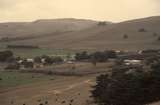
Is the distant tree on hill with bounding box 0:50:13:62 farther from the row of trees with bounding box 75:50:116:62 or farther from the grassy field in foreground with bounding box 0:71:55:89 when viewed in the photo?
the grassy field in foreground with bounding box 0:71:55:89

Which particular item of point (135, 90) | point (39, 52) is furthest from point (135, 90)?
point (39, 52)

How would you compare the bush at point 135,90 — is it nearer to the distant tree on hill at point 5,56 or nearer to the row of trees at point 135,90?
the row of trees at point 135,90

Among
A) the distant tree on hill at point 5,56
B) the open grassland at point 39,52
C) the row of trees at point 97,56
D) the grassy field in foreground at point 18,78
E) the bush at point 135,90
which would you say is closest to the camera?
the bush at point 135,90

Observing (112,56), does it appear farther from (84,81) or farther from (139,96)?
(139,96)

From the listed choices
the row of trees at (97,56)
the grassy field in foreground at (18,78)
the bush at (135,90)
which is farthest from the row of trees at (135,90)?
the row of trees at (97,56)

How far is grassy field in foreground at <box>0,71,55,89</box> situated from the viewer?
9394 centimetres

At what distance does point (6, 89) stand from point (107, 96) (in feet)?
135

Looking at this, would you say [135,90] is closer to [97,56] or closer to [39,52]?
[97,56]

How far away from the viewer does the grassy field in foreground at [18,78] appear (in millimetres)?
93938

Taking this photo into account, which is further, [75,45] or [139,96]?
[75,45]

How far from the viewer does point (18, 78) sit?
10038 centimetres

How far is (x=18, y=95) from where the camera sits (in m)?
80.6

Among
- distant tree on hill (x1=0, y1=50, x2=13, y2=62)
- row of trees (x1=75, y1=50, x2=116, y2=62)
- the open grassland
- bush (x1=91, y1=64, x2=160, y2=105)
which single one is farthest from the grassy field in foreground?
bush (x1=91, y1=64, x2=160, y2=105)

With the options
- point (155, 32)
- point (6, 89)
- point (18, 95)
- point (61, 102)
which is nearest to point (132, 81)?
point (61, 102)
